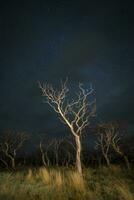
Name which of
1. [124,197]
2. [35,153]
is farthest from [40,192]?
[35,153]

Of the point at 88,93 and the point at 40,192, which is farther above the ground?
the point at 88,93

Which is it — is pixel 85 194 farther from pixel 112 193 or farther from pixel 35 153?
pixel 35 153

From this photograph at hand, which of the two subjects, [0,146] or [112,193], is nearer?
[112,193]

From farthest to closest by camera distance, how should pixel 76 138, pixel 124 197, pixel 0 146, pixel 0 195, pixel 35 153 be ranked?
1. pixel 35 153
2. pixel 0 146
3. pixel 76 138
4. pixel 0 195
5. pixel 124 197

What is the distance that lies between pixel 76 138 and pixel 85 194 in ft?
25.1

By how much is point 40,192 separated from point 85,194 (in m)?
2.38

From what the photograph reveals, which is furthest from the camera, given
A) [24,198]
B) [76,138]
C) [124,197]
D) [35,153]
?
[35,153]

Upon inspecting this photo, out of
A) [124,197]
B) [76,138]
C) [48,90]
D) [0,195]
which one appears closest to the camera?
[124,197]

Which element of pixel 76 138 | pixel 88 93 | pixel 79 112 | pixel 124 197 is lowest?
pixel 124 197

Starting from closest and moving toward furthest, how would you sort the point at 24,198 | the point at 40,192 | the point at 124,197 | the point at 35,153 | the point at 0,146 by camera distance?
the point at 124,197
the point at 24,198
the point at 40,192
the point at 0,146
the point at 35,153

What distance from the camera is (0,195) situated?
36.3 ft

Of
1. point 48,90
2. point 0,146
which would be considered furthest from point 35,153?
point 48,90

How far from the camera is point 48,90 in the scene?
19.5m

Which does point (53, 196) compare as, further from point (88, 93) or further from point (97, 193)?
point (88, 93)
